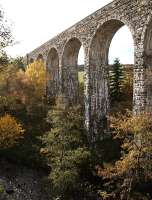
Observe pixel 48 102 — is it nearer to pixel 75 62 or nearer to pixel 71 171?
pixel 75 62

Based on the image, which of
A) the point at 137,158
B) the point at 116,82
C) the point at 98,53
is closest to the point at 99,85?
the point at 98,53

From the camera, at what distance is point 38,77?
5559cm

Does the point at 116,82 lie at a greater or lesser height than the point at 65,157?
greater

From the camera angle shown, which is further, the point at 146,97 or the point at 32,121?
the point at 32,121

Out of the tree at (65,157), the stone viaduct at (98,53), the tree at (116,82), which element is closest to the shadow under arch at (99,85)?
the stone viaduct at (98,53)

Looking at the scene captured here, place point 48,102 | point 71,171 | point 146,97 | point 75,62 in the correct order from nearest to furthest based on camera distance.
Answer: point 146,97 → point 71,171 → point 75,62 → point 48,102

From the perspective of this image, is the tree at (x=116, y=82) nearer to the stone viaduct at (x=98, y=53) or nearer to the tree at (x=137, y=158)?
the stone viaduct at (x=98, y=53)

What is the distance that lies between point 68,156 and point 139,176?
26.8ft

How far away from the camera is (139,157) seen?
82.4 ft

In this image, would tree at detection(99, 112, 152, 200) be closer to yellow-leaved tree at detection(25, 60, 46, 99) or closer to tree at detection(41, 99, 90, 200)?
tree at detection(41, 99, 90, 200)

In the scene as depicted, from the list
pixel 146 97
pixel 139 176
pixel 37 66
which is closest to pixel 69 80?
pixel 37 66

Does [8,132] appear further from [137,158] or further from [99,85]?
[137,158]

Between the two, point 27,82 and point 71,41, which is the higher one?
point 71,41

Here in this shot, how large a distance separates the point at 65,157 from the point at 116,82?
1742 cm
